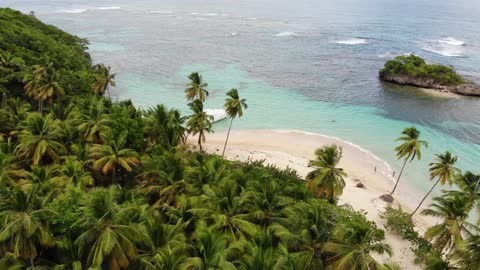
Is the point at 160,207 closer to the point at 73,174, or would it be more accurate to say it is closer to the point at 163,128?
the point at 73,174

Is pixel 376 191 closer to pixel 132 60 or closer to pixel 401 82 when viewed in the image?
pixel 401 82

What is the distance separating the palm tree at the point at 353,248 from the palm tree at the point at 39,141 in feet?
74.1

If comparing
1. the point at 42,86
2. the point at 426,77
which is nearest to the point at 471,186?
the point at 42,86

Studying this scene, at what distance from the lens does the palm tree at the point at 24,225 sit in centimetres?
1766

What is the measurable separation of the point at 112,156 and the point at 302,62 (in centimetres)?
6856

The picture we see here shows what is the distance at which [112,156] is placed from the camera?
91.4 ft

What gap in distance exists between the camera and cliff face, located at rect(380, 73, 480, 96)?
6956 cm

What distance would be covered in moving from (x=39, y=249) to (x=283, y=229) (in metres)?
13.9

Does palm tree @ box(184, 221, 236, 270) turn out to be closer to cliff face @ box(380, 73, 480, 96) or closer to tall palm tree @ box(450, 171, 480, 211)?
tall palm tree @ box(450, 171, 480, 211)

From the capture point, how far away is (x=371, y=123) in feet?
189

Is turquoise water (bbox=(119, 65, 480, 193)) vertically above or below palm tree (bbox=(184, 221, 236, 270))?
below

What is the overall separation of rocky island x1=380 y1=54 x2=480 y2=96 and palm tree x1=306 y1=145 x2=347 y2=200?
178 feet

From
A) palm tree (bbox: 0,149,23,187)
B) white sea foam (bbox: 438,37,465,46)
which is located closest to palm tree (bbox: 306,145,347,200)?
palm tree (bbox: 0,149,23,187)

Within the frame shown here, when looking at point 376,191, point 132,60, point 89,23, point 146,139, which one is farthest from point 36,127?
point 89,23
